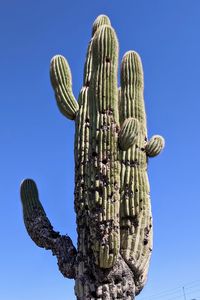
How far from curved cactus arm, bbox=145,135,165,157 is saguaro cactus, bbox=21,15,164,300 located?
0.05ft

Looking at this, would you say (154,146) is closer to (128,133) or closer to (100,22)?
(128,133)

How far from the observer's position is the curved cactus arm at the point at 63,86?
22.8 feet

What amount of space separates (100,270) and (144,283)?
812 millimetres

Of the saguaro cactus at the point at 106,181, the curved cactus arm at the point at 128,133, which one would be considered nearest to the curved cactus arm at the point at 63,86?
the saguaro cactus at the point at 106,181

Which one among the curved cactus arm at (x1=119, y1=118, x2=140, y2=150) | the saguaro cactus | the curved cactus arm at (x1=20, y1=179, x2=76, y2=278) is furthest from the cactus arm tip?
the curved cactus arm at (x1=20, y1=179, x2=76, y2=278)

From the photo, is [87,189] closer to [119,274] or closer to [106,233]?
[106,233]

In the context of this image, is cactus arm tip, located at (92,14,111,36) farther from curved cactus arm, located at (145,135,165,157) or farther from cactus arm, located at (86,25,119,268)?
curved cactus arm, located at (145,135,165,157)

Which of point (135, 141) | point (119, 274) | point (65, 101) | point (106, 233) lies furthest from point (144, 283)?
point (65, 101)

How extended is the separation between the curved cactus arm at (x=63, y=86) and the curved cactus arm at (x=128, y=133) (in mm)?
954

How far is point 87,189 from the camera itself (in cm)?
632

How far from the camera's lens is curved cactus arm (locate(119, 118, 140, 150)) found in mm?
6254

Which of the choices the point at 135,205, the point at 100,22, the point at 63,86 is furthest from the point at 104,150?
the point at 100,22

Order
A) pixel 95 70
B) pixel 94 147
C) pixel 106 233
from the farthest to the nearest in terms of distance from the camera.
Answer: pixel 95 70 → pixel 94 147 → pixel 106 233

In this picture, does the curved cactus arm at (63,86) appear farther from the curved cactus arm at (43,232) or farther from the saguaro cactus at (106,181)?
the curved cactus arm at (43,232)
